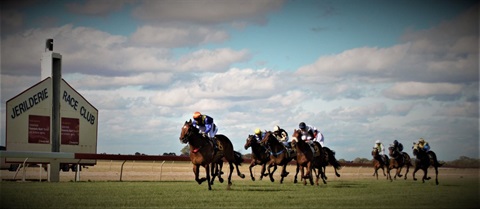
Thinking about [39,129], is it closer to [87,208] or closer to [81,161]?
[81,161]

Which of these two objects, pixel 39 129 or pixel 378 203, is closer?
pixel 378 203

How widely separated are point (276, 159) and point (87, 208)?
14442 mm

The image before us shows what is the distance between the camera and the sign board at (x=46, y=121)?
2716 centimetres

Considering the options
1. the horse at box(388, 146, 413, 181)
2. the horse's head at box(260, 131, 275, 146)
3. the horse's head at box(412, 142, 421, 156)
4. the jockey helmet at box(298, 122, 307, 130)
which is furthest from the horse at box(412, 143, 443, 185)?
the horse's head at box(260, 131, 275, 146)

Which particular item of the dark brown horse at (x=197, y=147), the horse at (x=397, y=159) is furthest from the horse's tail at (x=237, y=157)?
the horse at (x=397, y=159)

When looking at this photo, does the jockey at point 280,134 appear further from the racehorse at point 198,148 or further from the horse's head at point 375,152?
the horse's head at point 375,152

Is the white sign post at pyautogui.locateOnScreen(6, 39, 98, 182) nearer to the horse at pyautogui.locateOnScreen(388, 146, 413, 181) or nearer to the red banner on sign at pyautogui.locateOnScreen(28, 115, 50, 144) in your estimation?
the red banner on sign at pyautogui.locateOnScreen(28, 115, 50, 144)

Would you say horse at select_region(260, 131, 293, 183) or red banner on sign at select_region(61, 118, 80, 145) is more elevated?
red banner on sign at select_region(61, 118, 80, 145)

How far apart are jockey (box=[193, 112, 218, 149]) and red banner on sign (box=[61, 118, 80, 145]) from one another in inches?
402

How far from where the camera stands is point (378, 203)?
15977 millimetres

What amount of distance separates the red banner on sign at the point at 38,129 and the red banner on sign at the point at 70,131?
1040 millimetres

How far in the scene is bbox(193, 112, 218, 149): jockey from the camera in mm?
20906

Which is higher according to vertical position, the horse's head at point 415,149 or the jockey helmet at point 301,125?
the jockey helmet at point 301,125

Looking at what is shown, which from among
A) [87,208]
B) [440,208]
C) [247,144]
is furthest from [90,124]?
[440,208]
